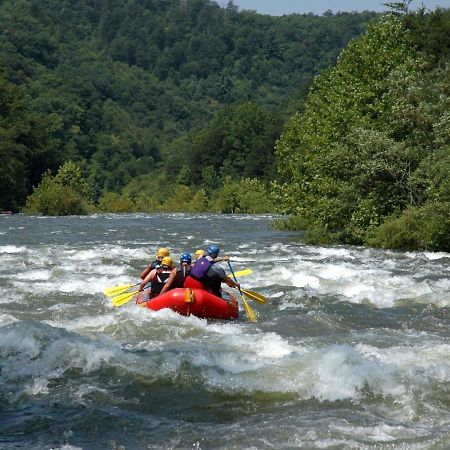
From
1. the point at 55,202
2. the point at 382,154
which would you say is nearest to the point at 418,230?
the point at 382,154

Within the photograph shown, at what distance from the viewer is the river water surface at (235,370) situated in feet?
25.7

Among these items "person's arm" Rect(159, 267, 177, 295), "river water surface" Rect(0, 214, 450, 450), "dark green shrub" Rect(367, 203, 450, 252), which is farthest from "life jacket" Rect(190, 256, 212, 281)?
"dark green shrub" Rect(367, 203, 450, 252)

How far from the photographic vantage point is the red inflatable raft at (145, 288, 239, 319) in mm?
13547

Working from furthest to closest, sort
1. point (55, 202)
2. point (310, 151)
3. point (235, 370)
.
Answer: point (55, 202)
point (310, 151)
point (235, 370)

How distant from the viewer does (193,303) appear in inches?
533

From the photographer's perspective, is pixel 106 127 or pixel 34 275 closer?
pixel 34 275

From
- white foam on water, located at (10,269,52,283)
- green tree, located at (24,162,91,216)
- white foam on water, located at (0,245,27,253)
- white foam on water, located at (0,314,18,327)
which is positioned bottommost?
green tree, located at (24,162,91,216)

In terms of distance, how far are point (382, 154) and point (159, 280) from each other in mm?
13279

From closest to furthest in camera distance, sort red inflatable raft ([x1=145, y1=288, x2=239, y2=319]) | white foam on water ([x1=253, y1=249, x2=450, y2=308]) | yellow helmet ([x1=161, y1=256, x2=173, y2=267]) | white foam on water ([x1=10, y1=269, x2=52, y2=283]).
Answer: red inflatable raft ([x1=145, y1=288, x2=239, y2=319]), yellow helmet ([x1=161, y1=256, x2=173, y2=267]), white foam on water ([x1=253, y1=249, x2=450, y2=308]), white foam on water ([x1=10, y1=269, x2=52, y2=283])

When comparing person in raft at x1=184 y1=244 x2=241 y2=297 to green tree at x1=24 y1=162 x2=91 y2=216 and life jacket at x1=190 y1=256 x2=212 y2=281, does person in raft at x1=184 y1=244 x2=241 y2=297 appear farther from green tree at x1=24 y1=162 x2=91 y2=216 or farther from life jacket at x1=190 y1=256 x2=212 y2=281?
green tree at x1=24 y1=162 x2=91 y2=216

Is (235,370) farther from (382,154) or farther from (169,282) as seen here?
(382,154)

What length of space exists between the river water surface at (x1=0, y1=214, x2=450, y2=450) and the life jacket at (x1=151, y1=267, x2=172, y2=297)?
0.66 metres

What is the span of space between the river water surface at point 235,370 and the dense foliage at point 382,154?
312 inches

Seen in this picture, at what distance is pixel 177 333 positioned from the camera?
1241cm
